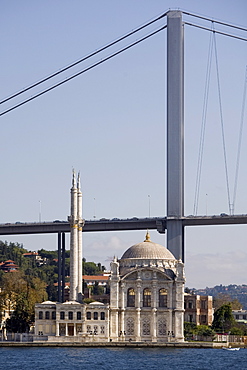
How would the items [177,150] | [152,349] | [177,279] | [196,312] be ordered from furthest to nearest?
[196,312], [177,150], [177,279], [152,349]

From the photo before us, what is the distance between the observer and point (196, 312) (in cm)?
11312

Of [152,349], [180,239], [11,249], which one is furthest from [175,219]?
[11,249]

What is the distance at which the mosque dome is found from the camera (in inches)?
3551

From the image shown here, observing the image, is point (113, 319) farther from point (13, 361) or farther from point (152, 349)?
point (13, 361)

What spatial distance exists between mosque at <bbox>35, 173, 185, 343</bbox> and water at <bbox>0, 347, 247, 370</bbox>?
15.3 ft

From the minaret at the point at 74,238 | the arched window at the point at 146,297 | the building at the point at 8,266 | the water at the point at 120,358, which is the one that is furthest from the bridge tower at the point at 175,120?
the building at the point at 8,266

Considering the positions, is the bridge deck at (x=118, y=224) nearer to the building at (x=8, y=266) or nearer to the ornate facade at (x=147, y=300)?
the ornate facade at (x=147, y=300)

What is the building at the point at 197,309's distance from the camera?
11288 cm

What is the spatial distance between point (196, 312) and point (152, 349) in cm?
3003

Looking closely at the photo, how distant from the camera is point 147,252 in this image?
90.4 m

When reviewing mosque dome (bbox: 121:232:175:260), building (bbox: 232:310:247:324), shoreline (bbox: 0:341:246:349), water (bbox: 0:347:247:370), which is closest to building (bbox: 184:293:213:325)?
building (bbox: 232:310:247:324)

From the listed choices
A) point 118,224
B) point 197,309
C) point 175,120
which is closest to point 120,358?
point 175,120

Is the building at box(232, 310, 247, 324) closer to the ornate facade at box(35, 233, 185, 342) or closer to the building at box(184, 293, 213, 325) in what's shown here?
the building at box(184, 293, 213, 325)

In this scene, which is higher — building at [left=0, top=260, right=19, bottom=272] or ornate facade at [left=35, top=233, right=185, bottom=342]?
building at [left=0, top=260, right=19, bottom=272]
